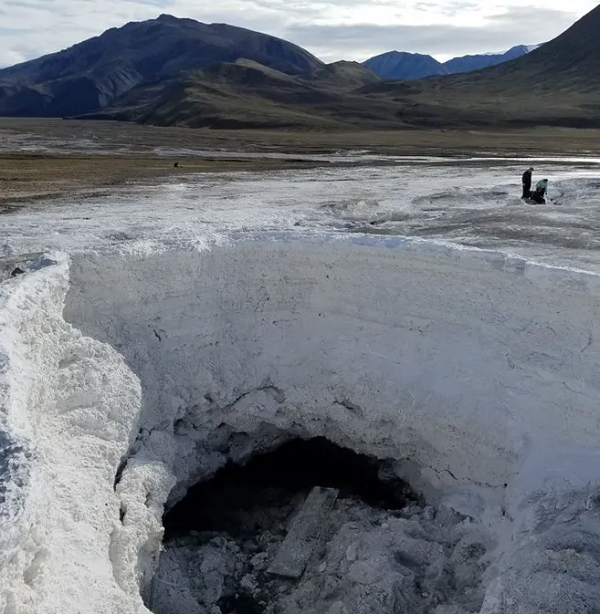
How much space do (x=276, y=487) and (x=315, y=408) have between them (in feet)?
4.38

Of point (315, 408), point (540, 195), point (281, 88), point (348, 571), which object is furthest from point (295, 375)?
point (281, 88)

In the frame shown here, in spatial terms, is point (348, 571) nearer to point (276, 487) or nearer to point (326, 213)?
point (276, 487)

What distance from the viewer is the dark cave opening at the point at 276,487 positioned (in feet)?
30.2

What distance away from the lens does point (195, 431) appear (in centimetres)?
960

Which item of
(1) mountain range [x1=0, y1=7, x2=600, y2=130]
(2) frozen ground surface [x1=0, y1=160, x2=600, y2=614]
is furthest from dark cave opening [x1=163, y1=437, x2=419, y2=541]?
(1) mountain range [x1=0, y1=7, x2=600, y2=130]

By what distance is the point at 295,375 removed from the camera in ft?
33.1

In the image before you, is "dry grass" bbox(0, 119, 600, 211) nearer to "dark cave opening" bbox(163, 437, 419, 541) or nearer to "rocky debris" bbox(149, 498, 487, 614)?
"dark cave opening" bbox(163, 437, 419, 541)

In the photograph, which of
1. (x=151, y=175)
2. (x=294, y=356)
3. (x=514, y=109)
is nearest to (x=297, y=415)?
(x=294, y=356)

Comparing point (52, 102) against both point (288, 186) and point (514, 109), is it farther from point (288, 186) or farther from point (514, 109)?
point (288, 186)

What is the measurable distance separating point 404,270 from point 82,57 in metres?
212

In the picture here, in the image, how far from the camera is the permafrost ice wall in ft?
23.1

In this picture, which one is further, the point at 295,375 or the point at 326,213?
the point at 326,213

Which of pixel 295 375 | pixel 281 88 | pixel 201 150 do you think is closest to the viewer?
pixel 295 375

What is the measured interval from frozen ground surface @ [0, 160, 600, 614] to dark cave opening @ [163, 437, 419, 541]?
0.26m
